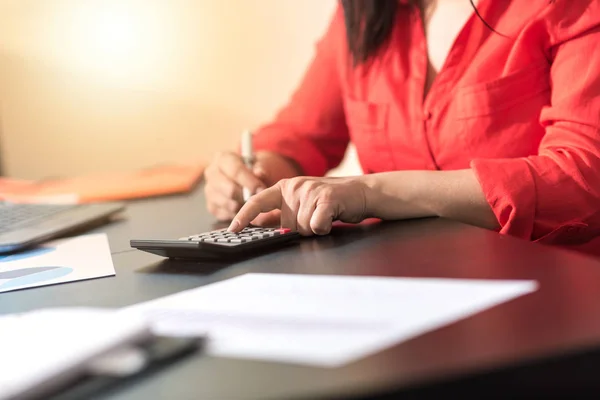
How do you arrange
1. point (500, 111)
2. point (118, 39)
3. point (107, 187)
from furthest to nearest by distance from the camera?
point (118, 39) → point (107, 187) → point (500, 111)

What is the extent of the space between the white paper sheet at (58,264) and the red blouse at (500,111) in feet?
1.29

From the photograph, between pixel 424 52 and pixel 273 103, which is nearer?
pixel 424 52

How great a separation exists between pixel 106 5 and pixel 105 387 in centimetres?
180

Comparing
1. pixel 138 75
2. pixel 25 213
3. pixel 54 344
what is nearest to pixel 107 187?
pixel 25 213

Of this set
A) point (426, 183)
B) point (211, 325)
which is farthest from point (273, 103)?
point (211, 325)

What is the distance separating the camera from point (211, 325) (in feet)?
1.23

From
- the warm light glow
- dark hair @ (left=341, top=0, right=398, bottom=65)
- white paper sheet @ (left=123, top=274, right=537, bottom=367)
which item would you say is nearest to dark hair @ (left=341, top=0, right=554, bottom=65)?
dark hair @ (left=341, top=0, right=398, bottom=65)

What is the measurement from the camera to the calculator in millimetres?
568

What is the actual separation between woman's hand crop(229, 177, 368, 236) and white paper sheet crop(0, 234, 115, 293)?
0.14 m

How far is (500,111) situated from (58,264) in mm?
568

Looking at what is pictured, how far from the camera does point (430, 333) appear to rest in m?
0.33

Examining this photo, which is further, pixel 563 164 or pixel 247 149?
pixel 247 149

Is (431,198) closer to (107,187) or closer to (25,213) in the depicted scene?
(25,213)

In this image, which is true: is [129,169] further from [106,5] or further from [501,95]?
[501,95]
